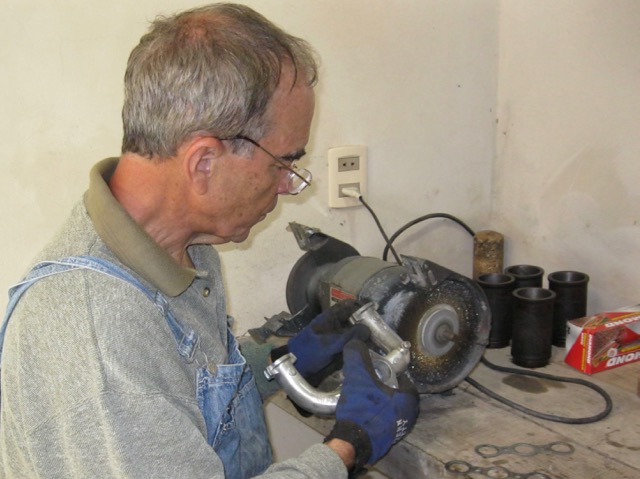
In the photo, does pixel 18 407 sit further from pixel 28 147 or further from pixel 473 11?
pixel 473 11

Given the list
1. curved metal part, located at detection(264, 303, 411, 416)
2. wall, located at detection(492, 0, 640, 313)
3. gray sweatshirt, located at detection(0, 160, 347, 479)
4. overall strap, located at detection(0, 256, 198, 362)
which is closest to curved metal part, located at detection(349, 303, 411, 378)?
curved metal part, located at detection(264, 303, 411, 416)

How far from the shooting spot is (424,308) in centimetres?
116

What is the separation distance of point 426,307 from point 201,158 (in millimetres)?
514

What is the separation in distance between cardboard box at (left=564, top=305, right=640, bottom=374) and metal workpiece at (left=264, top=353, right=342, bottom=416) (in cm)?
54

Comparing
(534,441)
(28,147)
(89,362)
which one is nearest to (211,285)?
(89,362)

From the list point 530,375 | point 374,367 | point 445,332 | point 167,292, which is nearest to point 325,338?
point 374,367

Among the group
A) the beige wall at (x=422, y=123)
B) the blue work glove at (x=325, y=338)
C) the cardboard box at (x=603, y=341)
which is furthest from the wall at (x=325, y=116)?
the cardboard box at (x=603, y=341)

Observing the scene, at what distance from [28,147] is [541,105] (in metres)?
1.13

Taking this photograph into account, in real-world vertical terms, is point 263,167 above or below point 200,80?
below

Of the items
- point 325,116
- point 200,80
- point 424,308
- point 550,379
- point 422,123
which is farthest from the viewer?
point 422,123

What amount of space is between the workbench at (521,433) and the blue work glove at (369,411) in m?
0.10

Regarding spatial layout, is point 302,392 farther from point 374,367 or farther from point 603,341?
point 603,341

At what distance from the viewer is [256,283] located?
4.86ft

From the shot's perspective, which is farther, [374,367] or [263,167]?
[374,367]
